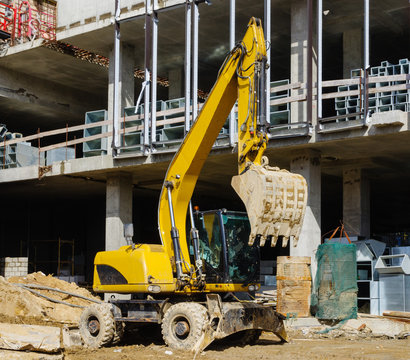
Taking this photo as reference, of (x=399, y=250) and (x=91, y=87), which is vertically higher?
(x=91, y=87)

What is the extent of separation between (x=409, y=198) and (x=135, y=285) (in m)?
20.1

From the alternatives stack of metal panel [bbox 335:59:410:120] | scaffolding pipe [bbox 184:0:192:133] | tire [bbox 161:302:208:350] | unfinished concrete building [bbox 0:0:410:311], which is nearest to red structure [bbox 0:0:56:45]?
unfinished concrete building [bbox 0:0:410:311]

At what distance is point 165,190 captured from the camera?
13.4 metres

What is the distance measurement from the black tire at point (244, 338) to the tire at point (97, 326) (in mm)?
2365

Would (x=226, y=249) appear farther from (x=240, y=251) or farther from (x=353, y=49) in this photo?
(x=353, y=49)

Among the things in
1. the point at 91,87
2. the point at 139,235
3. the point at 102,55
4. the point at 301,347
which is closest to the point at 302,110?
the point at 301,347

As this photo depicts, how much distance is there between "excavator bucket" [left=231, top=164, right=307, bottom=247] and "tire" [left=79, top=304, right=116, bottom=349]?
13.9 ft

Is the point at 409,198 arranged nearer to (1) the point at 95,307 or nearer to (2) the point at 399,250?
(2) the point at 399,250

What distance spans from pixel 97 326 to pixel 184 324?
7.76 ft

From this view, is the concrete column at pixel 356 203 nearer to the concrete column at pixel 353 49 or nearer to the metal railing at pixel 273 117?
the metal railing at pixel 273 117

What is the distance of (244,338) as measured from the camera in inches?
530

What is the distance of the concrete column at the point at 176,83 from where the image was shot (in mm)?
25141

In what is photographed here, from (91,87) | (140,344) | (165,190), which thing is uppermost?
(91,87)

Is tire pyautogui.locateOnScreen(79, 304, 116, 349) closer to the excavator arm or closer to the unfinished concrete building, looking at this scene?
the excavator arm
